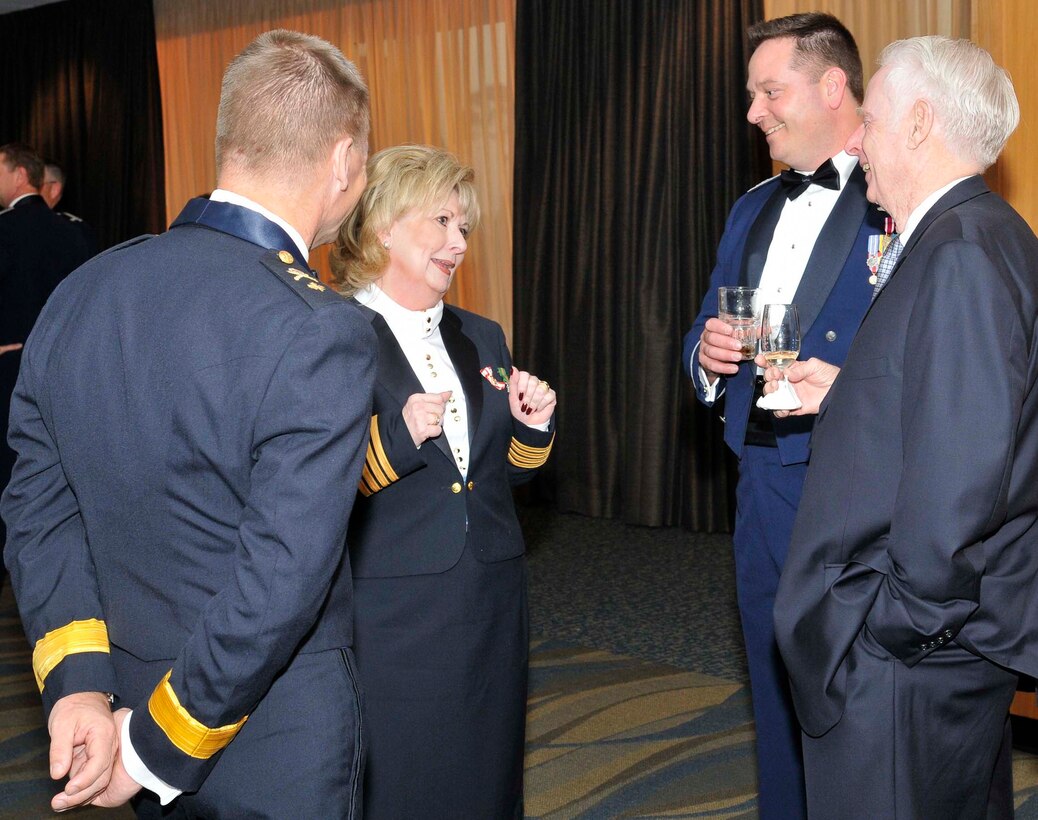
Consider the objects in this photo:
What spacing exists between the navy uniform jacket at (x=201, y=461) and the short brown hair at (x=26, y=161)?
16.1ft

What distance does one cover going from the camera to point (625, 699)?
161 inches

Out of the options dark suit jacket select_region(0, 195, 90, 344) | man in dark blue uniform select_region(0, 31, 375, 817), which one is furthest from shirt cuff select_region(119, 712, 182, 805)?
dark suit jacket select_region(0, 195, 90, 344)

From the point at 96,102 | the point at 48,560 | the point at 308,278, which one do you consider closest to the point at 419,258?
the point at 308,278

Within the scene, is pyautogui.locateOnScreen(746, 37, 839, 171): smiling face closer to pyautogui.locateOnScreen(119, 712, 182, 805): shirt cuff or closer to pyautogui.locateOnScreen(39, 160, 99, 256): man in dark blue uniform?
pyautogui.locateOnScreen(119, 712, 182, 805): shirt cuff

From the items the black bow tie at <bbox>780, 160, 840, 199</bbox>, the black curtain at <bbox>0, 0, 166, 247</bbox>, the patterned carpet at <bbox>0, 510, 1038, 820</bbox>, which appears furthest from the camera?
the black curtain at <bbox>0, 0, 166, 247</bbox>

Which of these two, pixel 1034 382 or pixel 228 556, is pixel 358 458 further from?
pixel 1034 382

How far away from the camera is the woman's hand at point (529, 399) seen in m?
2.54

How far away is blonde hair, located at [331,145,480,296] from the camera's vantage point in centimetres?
260

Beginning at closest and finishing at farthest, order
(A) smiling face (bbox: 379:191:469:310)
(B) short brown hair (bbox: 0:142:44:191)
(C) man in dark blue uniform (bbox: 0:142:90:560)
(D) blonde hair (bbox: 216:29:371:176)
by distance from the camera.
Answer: (D) blonde hair (bbox: 216:29:371:176) → (A) smiling face (bbox: 379:191:469:310) → (C) man in dark blue uniform (bbox: 0:142:90:560) → (B) short brown hair (bbox: 0:142:44:191)

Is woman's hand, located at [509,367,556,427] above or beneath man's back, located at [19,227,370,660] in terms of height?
beneath

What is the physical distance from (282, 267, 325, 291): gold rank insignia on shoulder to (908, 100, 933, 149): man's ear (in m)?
1.06

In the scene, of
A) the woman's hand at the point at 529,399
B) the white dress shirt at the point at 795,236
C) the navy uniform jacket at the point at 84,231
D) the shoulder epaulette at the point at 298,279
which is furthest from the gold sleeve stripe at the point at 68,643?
the navy uniform jacket at the point at 84,231

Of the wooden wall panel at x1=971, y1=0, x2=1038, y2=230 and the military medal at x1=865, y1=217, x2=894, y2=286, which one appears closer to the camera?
the military medal at x1=865, y1=217, x2=894, y2=286

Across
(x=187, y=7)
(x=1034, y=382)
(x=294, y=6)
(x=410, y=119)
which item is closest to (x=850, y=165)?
(x=1034, y=382)
